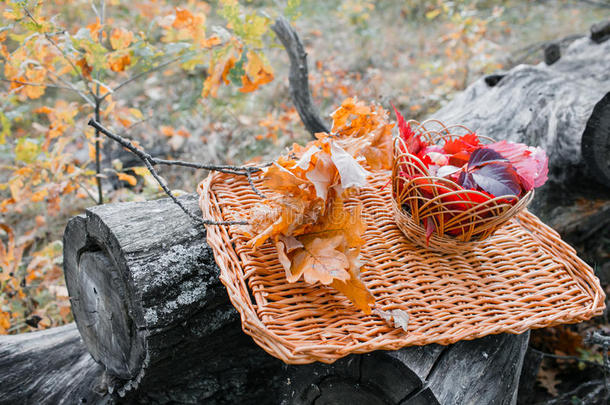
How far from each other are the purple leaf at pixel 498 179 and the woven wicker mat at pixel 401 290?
0.82ft

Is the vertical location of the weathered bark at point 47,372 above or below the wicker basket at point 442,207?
below

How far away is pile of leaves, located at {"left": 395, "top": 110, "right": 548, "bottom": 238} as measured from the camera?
3.95ft

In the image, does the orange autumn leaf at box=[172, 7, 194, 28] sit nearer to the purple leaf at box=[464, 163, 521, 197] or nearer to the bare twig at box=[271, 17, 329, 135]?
the bare twig at box=[271, 17, 329, 135]

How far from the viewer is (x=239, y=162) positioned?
3420 mm

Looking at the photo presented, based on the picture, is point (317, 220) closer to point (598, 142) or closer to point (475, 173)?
point (475, 173)

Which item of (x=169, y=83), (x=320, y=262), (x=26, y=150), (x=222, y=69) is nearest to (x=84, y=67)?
(x=26, y=150)

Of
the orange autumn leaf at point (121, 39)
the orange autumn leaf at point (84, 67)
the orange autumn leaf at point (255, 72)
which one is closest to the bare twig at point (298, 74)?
the orange autumn leaf at point (255, 72)

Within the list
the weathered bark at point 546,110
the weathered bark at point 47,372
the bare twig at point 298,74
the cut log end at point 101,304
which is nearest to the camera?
the cut log end at point 101,304

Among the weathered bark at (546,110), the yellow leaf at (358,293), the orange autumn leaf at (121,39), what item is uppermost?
the orange autumn leaf at (121,39)

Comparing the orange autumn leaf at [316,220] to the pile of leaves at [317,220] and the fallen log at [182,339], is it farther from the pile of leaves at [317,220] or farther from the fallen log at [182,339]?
the fallen log at [182,339]

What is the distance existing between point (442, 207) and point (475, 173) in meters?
0.16

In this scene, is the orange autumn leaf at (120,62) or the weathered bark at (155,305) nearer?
the weathered bark at (155,305)

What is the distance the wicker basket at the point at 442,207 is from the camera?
46.9 inches

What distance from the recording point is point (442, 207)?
1209mm
